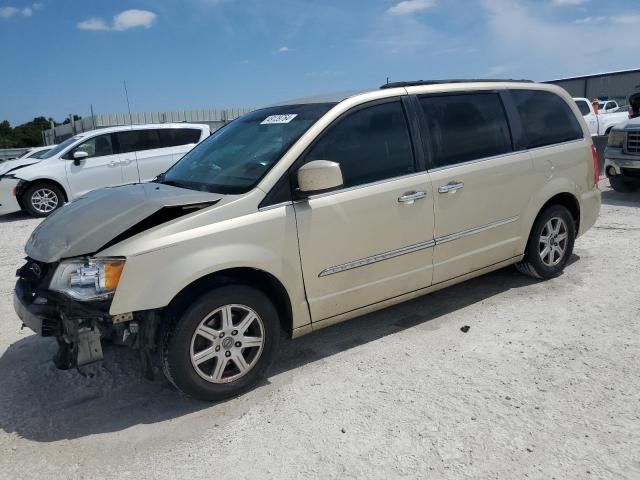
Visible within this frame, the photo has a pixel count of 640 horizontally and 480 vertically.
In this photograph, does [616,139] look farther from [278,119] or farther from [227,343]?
[227,343]

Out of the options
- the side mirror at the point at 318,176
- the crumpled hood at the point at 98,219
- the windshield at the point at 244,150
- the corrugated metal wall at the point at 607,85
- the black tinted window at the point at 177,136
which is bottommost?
the crumpled hood at the point at 98,219

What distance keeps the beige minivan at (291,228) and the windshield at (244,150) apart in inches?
0.6

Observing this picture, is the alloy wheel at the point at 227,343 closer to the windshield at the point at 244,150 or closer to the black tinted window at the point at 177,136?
the windshield at the point at 244,150

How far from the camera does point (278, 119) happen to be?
391 centimetres

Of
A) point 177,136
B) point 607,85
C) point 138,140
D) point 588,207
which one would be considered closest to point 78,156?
point 138,140

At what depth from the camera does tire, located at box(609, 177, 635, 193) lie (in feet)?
30.9

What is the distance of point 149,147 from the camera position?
37.2 feet

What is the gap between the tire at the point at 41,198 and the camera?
1058 centimetres

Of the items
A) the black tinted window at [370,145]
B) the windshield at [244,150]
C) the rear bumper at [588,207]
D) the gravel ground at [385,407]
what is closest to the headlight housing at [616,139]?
the rear bumper at [588,207]

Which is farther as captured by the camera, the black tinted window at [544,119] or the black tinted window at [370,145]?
the black tinted window at [544,119]

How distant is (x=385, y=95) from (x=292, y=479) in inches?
104

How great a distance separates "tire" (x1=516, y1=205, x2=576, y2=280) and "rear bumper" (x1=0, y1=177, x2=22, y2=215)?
9.57 metres

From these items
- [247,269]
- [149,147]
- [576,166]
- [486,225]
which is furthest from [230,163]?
[149,147]

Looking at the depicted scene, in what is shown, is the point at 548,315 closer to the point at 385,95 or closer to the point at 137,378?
the point at 385,95
